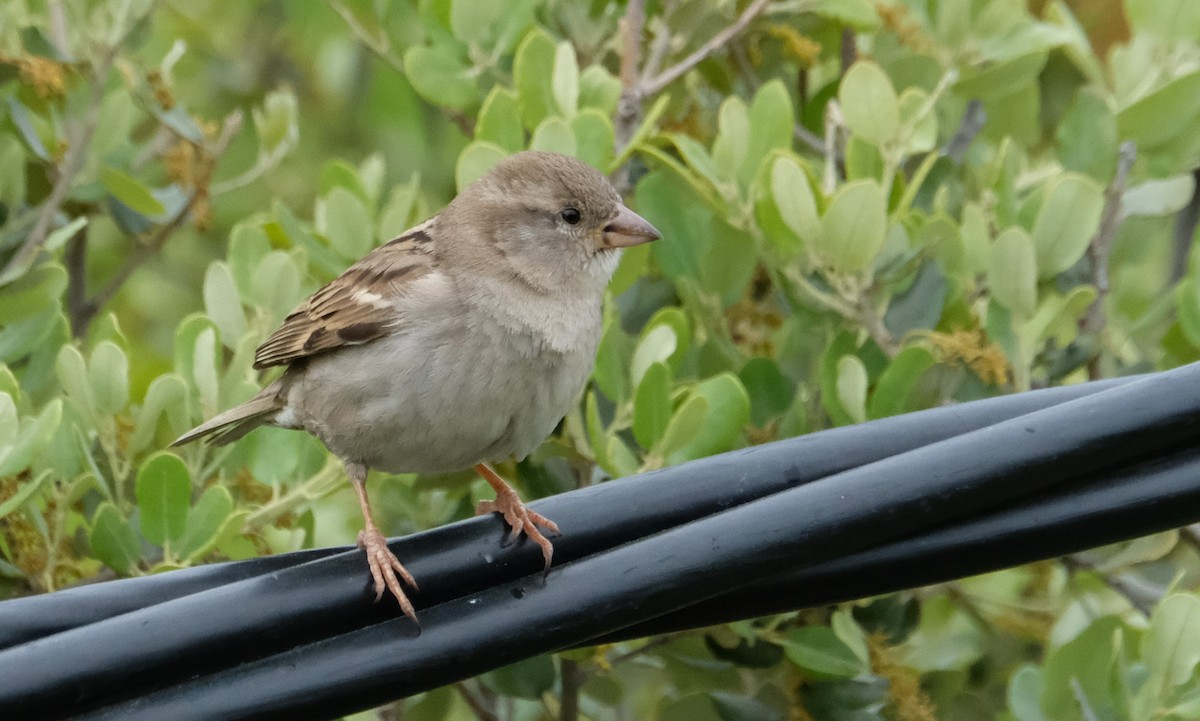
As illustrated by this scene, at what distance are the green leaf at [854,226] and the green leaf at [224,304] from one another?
1.11 m

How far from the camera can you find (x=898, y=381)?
2701 mm

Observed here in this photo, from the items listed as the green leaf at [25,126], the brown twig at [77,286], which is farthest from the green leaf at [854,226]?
the brown twig at [77,286]

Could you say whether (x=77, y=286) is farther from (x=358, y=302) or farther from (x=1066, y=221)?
(x=1066, y=221)

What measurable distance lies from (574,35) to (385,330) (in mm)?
962

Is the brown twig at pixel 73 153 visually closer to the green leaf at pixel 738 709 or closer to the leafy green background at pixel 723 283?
the leafy green background at pixel 723 283

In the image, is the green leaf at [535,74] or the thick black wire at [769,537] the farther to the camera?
the green leaf at [535,74]

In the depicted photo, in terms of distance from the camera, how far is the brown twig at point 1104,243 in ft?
10.2

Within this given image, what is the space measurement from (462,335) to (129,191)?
33.4 inches

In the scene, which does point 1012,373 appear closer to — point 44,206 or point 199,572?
point 199,572

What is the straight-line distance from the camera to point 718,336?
3.07 meters

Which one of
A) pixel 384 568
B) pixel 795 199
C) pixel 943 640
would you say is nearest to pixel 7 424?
pixel 384 568

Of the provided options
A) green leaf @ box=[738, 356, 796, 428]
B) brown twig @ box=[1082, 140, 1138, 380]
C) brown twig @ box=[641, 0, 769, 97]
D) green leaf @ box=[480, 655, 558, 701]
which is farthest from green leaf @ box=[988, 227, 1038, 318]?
green leaf @ box=[480, 655, 558, 701]

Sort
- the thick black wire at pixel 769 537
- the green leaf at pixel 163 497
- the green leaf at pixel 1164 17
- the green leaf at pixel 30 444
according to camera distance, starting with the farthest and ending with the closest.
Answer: the green leaf at pixel 1164 17
the green leaf at pixel 163 497
the green leaf at pixel 30 444
the thick black wire at pixel 769 537

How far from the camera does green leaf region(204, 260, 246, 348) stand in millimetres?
2893
